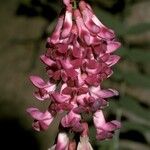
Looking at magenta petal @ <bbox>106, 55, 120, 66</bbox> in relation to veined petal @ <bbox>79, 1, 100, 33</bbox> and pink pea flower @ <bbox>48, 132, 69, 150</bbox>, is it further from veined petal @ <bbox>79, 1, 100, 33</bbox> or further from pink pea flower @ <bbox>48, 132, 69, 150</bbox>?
pink pea flower @ <bbox>48, 132, 69, 150</bbox>

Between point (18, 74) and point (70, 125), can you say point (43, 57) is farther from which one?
point (18, 74)

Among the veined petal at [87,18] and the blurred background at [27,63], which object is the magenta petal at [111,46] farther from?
the blurred background at [27,63]

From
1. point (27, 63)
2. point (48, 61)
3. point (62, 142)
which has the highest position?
point (48, 61)

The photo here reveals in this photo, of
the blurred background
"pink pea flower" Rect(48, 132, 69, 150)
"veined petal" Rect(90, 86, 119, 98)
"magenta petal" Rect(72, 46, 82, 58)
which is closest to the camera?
"magenta petal" Rect(72, 46, 82, 58)

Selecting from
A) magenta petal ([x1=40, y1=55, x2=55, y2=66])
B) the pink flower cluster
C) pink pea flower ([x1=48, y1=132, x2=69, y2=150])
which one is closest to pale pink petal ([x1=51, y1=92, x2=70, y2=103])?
the pink flower cluster

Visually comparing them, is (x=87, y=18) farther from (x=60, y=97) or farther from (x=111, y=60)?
(x=60, y=97)

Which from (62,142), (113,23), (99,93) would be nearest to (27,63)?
(113,23)

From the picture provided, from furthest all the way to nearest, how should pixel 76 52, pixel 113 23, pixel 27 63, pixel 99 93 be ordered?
pixel 27 63
pixel 113 23
pixel 99 93
pixel 76 52

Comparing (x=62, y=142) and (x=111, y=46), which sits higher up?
(x=111, y=46)

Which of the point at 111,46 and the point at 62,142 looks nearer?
the point at 111,46
